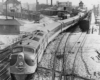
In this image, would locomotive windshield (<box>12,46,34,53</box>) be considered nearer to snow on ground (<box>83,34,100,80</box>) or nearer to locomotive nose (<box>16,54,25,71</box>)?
locomotive nose (<box>16,54,25,71</box>)

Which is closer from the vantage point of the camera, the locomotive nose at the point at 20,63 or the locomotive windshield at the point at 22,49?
the locomotive nose at the point at 20,63

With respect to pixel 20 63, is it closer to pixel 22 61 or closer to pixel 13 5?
pixel 22 61

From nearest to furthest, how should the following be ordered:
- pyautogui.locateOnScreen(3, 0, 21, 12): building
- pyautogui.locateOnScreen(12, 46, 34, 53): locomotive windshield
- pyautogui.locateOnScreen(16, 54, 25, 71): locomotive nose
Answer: pyautogui.locateOnScreen(16, 54, 25, 71): locomotive nose
pyautogui.locateOnScreen(12, 46, 34, 53): locomotive windshield
pyautogui.locateOnScreen(3, 0, 21, 12): building

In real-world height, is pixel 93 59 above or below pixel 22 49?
below

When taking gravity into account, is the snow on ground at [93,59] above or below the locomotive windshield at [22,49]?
below

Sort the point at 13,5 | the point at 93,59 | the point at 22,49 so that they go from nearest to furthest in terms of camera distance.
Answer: the point at 22,49, the point at 93,59, the point at 13,5

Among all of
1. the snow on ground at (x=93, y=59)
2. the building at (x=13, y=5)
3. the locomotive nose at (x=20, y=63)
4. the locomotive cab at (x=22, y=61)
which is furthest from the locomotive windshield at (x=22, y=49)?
the building at (x=13, y=5)

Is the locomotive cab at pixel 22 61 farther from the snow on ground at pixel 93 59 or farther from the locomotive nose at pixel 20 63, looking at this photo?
the snow on ground at pixel 93 59

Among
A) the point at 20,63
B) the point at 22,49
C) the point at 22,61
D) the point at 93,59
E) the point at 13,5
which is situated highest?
the point at 13,5

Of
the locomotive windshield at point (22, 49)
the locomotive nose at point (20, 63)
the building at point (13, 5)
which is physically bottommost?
the locomotive nose at point (20, 63)

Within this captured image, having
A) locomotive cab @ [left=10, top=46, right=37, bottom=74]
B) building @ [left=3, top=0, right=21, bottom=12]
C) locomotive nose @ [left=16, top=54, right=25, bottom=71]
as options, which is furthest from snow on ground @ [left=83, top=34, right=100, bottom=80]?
building @ [left=3, top=0, right=21, bottom=12]

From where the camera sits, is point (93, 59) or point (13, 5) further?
point (13, 5)

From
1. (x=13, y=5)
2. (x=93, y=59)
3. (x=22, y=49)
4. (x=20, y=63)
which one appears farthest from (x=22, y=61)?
(x=13, y=5)

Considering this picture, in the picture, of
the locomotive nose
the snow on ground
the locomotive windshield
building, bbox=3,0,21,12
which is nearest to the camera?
the locomotive nose
